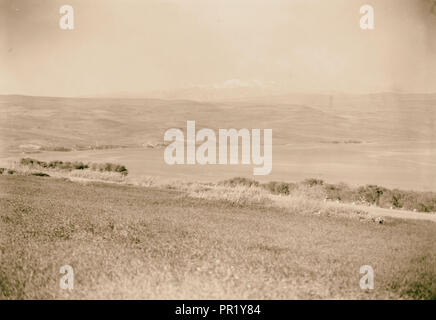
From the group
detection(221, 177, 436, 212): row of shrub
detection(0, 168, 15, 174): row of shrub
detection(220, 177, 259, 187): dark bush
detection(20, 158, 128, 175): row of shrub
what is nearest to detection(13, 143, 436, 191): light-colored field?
detection(20, 158, 128, 175): row of shrub

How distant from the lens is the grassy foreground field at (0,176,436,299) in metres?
7.04

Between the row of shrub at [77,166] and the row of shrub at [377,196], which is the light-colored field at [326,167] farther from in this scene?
the row of shrub at [377,196]

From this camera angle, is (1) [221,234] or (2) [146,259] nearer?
(2) [146,259]

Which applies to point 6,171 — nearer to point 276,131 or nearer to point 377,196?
point 377,196

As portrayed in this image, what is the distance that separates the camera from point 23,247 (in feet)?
30.1

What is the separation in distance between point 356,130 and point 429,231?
75.6 meters

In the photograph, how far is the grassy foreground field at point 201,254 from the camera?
23.1 feet

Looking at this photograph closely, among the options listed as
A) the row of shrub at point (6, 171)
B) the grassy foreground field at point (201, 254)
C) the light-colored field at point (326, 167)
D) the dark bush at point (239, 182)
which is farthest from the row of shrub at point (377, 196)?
the row of shrub at point (6, 171)

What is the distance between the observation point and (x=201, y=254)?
8961mm

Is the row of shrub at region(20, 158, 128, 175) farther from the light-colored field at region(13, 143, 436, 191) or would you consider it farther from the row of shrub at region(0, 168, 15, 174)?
the row of shrub at region(0, 168, 15, 174)

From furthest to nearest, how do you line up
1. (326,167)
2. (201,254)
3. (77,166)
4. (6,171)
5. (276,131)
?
(276,131) → (326,167) → (77,166) → (6,171) → (201,254)

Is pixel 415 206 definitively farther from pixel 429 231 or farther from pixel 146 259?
pixel 146 259

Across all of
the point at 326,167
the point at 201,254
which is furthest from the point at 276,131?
the point at 201,254
